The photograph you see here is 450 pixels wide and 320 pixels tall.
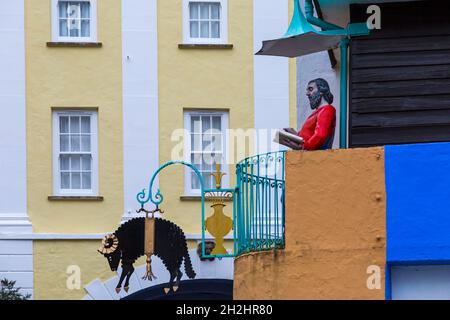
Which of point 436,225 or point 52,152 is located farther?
point 52,152

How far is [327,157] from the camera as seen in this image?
18.5 m

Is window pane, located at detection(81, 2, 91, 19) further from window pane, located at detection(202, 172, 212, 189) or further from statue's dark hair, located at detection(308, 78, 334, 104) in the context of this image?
statue's dark hair, located at detection(308, 78, 334, 104)

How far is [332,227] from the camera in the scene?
1834 centimetres

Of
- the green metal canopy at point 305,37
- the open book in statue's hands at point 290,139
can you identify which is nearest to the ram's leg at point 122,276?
the green metal canopy at point 305,37

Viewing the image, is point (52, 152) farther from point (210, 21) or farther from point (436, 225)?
point (436, 225)

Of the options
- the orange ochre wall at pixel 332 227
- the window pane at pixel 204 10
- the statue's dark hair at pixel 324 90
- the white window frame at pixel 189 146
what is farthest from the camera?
the window pane at pixel 204 10

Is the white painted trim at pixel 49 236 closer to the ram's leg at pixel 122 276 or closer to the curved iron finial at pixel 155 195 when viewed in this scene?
the ram's leg at pixel 122 276

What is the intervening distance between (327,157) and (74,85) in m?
16.6

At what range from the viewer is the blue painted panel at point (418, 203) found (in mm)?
17766

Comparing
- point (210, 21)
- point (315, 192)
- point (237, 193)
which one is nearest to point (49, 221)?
point (210, 21)

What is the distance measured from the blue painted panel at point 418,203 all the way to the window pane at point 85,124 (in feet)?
55.4

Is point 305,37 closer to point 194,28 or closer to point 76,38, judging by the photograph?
point 194,28

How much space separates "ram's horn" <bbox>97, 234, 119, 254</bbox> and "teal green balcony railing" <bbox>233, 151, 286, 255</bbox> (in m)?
13.5
